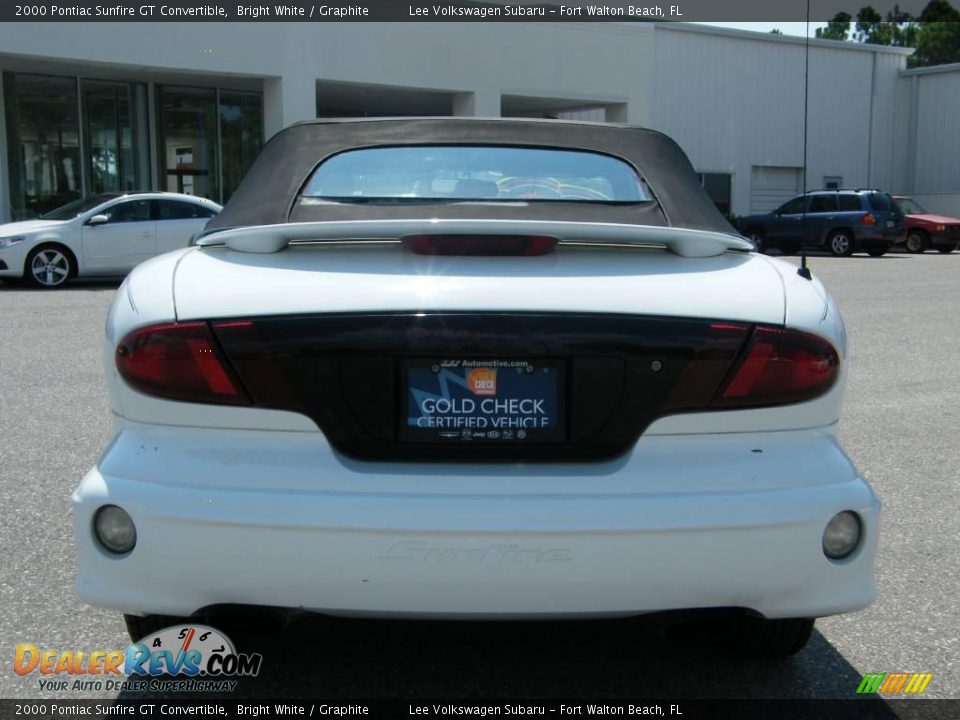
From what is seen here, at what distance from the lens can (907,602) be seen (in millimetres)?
3562

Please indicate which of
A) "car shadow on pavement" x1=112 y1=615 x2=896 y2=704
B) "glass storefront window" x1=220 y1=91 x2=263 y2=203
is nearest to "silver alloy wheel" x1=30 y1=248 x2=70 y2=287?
"glass storefront window" x1=220 y1=91 x2=263 y2=203

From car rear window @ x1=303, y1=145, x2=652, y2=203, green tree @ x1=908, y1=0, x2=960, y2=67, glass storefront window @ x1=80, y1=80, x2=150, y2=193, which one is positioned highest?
green tree @ x1=908, y1=0, x2=960, y2=67

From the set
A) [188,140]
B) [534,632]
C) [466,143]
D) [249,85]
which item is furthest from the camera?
[188,140]

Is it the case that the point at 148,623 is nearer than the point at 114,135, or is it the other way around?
the point at 148,623

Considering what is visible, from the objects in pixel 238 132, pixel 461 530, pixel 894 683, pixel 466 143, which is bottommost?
pixel 894 683

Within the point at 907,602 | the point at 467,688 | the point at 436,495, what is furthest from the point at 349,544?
the point at 907,602

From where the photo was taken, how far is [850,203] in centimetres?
2550

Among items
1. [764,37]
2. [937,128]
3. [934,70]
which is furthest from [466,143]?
[934,70]

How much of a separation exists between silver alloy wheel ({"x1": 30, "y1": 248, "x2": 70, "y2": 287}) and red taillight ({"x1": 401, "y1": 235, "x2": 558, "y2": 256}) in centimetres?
1359

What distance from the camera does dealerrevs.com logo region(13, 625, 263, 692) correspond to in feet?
9.35

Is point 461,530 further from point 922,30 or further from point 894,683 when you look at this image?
point 922,30

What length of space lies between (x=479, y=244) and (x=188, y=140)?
2255 centimetres

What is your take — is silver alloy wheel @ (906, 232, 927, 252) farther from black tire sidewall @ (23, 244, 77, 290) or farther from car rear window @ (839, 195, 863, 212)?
black tire sidewall @ (23, 244, 77, 290)

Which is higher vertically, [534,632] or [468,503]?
[468,503]
